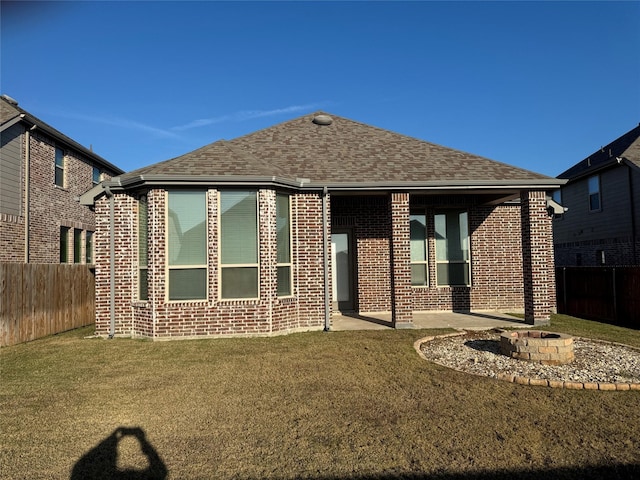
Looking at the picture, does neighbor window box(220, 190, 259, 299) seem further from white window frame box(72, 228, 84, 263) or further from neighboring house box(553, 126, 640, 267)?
neighboring house box(553, 126, 640, 267)

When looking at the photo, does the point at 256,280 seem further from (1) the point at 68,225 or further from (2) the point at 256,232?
(1) the point at 68,225

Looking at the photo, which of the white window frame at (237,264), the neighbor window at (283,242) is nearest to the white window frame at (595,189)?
the neighbor window at (283,242)

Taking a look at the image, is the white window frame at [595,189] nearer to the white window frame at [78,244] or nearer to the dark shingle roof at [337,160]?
the dark shingle roof at [337,160]

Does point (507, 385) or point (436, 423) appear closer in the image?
point (436, 423)

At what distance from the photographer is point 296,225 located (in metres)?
9.80

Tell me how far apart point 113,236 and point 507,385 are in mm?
8289

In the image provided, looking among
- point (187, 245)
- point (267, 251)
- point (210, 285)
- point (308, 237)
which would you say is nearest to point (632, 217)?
point (308, 237)

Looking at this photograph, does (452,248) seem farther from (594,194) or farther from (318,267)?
(594,194)

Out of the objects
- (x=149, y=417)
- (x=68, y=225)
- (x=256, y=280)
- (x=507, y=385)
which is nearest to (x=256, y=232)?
(x=256, y=280)

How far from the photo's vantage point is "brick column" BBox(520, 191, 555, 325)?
982cm

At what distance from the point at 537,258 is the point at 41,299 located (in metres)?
11.8

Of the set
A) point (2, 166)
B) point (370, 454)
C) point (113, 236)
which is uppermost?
point (2, 166)

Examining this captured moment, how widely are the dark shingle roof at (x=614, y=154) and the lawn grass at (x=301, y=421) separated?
610 inches

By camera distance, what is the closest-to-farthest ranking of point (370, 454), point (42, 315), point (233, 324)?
point (370, 454) → point (233, 324) → point (42, 315)
